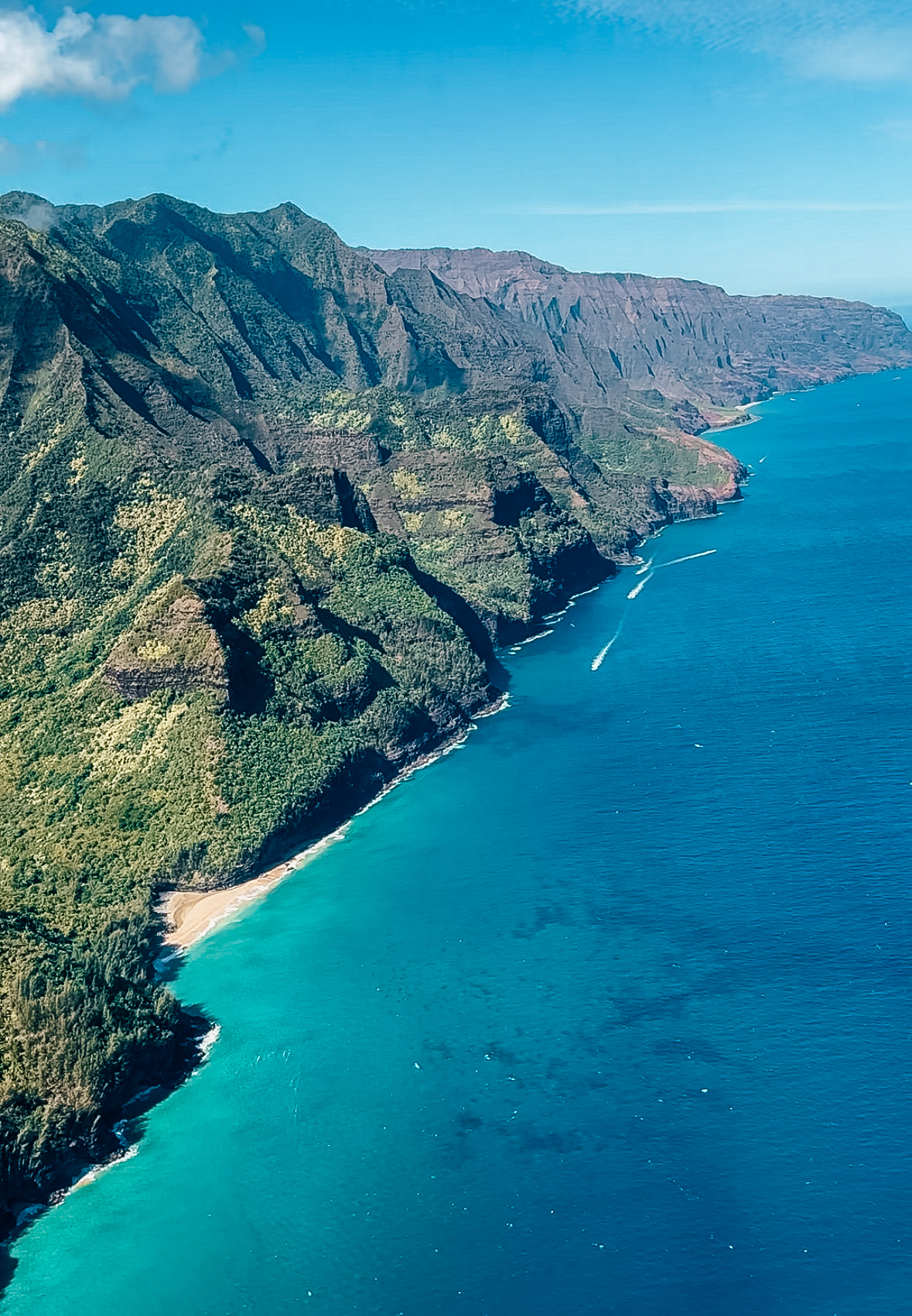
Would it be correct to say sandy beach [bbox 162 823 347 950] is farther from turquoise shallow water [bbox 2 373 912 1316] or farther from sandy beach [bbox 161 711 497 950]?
turquoise shallow water [bbox 2 373 912 1316]

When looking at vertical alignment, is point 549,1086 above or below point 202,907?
below

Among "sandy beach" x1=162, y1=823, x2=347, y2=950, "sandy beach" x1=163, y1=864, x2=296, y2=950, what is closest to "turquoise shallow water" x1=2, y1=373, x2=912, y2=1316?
"sandy beach" x1=162, y1=823, x2=347, y2=950

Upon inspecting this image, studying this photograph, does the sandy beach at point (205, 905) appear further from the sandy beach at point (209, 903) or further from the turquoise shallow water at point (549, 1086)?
the turquoise shallow water at point (549, 1086)

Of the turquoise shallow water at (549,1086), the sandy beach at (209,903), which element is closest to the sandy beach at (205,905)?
the sandy beach at (209,903)

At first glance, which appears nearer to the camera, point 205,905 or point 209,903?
point 205,905

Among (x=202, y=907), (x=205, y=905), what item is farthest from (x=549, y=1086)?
(x=205, y=905)

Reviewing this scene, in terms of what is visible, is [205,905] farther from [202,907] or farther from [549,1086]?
[549,1086]

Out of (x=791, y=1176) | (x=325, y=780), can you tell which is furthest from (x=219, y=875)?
(x=791, y=1176)

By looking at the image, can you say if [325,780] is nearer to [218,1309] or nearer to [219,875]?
[219,875]
